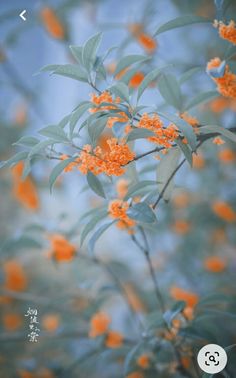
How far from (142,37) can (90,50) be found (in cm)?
71

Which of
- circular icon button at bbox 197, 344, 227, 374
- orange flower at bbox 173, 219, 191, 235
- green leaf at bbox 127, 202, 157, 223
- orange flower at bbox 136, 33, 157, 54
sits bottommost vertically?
circular icon button at bbox 197, 344, 227, 374

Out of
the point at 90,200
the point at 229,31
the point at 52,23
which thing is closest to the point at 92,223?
the point at 229,31

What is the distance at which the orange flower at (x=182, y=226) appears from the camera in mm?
1944

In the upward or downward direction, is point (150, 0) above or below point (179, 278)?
above

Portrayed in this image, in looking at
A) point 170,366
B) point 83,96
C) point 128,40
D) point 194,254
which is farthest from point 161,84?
point 194,254

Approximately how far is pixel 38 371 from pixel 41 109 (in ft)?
4.31

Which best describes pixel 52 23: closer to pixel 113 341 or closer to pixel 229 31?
pixel 229 31

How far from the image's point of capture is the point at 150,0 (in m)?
1.48

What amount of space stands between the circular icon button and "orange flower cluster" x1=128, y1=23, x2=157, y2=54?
3.47 ft

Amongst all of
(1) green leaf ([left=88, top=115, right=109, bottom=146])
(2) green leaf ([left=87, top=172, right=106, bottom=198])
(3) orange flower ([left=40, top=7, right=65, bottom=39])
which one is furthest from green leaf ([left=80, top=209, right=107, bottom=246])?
(3) orange flower ([left=40, top=7, right=65, bottom=39])

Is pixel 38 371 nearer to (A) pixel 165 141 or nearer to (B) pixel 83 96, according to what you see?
(A) pixel 165 141

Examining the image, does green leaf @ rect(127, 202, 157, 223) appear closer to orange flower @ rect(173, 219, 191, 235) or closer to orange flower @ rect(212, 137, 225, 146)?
orange flower @ rect(212, 137, 225, 146)

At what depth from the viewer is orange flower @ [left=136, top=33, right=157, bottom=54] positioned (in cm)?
127

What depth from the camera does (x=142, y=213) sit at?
660 millimetres
